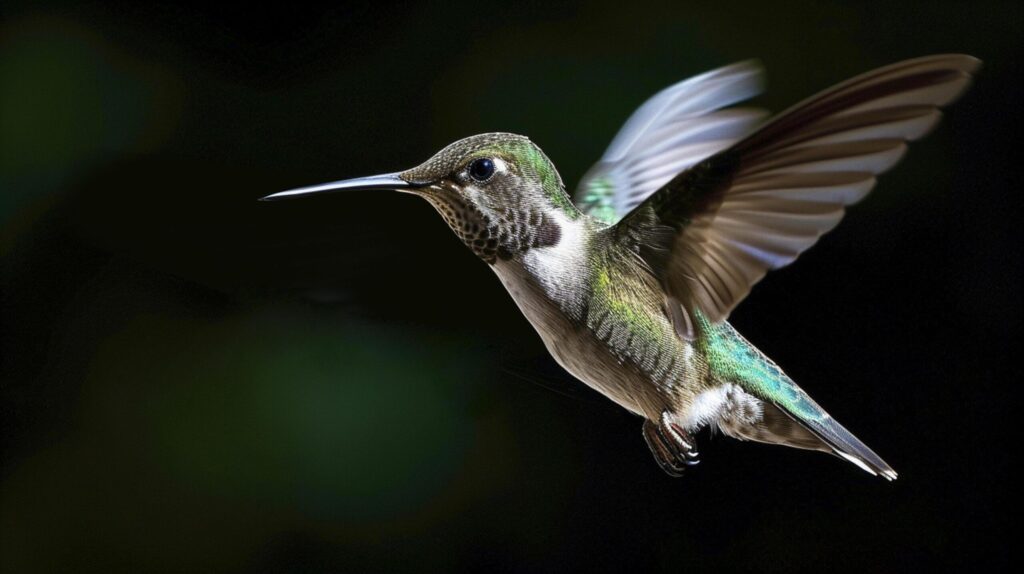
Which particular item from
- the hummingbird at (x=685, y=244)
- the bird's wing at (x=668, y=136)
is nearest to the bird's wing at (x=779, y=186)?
the hummingbird at (x=685, y=244)

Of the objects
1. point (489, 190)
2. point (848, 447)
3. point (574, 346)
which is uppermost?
point (489, 190)

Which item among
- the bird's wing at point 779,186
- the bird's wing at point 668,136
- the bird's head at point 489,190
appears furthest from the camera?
the bird's wing at point 668,136

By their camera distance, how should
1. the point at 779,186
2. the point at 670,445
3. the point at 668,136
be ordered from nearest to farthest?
1. the point at 779,186
2. the point at 670,445
3. the point at 668,136

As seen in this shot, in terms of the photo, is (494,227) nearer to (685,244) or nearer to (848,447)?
(685,244)

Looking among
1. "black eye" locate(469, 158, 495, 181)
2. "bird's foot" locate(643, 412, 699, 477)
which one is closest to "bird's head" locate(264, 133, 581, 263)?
"black eye" locate(469, 158, 495, 181)

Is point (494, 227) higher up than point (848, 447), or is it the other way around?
point (494, 227)

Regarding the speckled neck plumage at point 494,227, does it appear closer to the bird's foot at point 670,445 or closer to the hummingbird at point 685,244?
the hummingbird at point 685,244

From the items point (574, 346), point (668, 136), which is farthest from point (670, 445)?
point (668, 136)

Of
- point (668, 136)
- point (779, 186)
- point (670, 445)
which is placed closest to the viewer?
point (779, 186)
